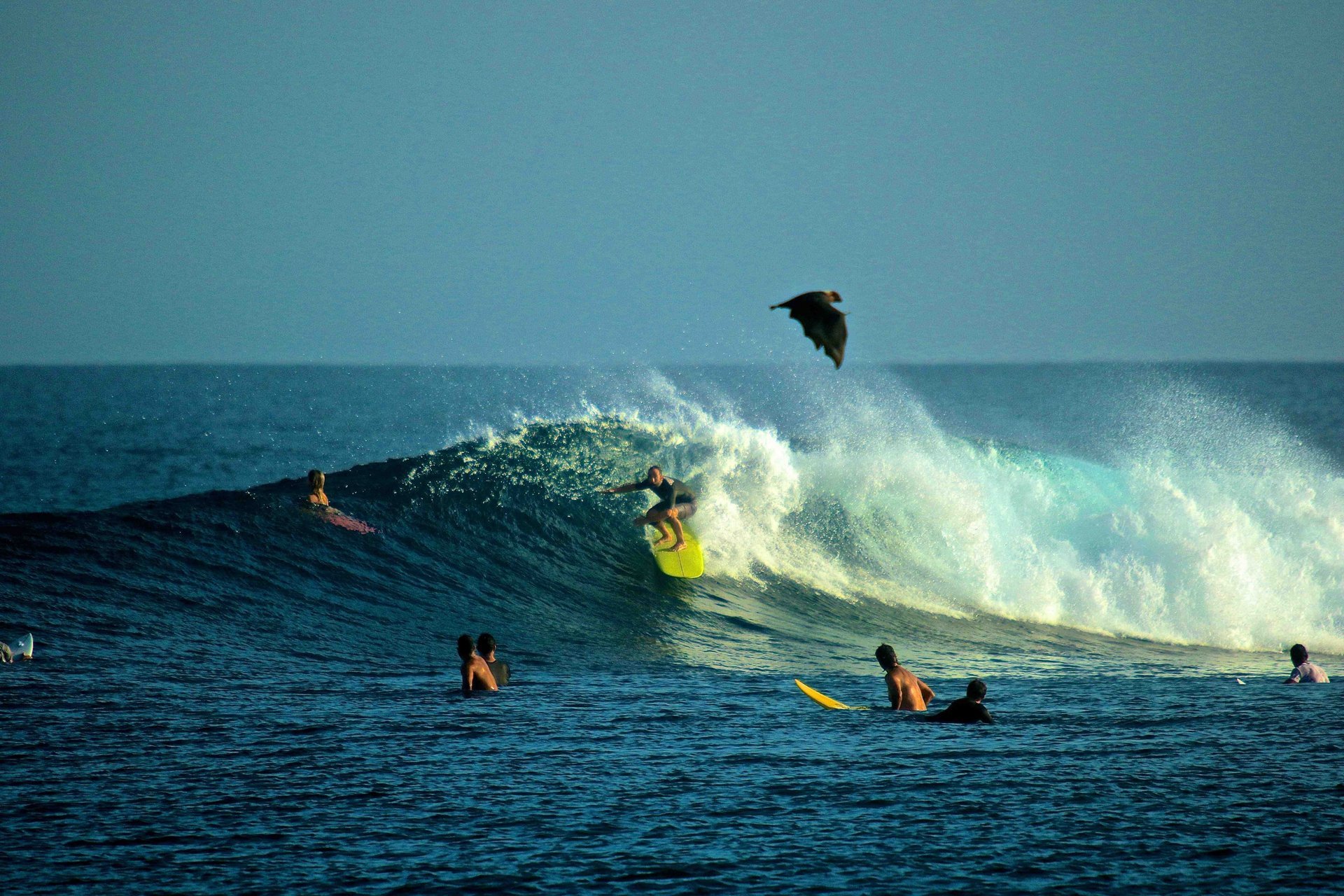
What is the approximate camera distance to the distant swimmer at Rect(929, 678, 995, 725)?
8648 mm

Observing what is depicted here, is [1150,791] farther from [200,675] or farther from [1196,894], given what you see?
[200,675]

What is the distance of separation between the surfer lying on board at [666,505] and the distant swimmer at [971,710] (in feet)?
20.2

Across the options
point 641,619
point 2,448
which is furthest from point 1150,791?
point 2,448

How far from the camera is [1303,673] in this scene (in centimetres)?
1033

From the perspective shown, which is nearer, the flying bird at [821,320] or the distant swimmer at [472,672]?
the flying bird at [821,320]

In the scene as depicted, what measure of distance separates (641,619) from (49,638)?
5848mm

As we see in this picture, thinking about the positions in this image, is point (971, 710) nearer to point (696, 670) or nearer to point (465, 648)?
point (696, 670)

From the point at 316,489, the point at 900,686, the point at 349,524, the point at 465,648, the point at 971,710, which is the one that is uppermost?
the point at 316,489

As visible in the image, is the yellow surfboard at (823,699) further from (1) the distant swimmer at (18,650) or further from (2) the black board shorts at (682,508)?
(1) the distant swimmer at (18,650)

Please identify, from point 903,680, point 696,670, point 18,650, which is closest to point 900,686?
point 903,680

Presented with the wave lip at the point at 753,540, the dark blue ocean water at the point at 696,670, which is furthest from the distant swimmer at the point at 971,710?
the wave lip at the point at 753,540

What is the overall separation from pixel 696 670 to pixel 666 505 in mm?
4135

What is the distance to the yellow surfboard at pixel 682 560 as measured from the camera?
1497 cm

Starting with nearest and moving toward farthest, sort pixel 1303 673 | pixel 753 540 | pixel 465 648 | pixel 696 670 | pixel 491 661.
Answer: pixel 465 648 → pixel 491 661 → pixel 1303 673 → pixel 696 670 → pixel 753 540
